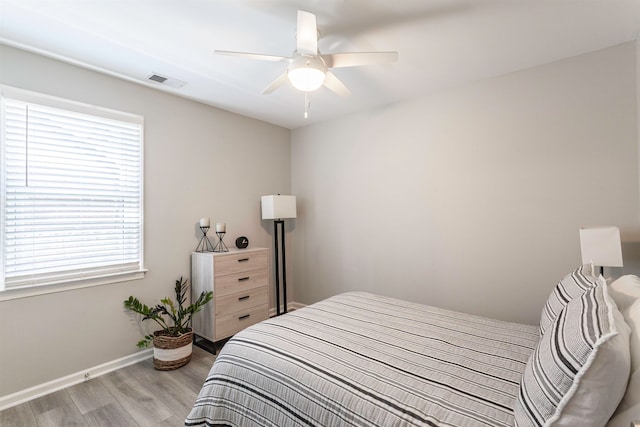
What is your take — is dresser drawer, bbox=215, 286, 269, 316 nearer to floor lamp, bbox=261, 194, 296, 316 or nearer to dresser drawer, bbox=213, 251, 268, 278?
dresser drawer, bbox=213, 251, 268, 278

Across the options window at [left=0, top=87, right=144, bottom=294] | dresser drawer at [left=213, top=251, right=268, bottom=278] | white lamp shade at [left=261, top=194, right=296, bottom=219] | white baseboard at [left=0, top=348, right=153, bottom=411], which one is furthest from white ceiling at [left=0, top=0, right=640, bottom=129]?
white baseboard at [left=0, top=348, right=153, bottom=411]

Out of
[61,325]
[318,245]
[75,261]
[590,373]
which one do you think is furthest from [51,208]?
[590,373]

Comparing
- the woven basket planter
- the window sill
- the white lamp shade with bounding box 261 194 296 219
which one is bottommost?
the woven basket planter

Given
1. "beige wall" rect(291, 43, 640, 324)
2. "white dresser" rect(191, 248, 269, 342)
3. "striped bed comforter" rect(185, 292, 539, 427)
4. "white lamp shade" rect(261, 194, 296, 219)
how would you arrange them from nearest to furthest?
"striped bed comforter" rect(185, 292, 539, 427), "beige wall" rect(291, 43, 640, 324), "white dresser" rect(191, 248, 269, 342), "white lamp shade" rect(261, 194, 296, 219)

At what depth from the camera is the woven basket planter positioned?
2553 millimetres

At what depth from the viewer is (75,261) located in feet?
7.89

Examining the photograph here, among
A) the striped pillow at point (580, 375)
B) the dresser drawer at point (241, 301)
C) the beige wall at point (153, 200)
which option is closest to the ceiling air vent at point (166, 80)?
the beige wall at point (153, 200)

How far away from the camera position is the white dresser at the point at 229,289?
9.53ft

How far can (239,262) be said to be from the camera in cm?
310

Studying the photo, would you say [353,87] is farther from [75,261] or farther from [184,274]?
[75,261]

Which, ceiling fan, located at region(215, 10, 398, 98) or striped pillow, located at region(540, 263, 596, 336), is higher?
ceiling fan, located at region(215, 10, 398, 98)

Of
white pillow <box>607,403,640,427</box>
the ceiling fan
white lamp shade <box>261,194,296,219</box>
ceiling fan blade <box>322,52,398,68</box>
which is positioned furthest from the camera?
white lamp shade <box>261,194,296,219</box>

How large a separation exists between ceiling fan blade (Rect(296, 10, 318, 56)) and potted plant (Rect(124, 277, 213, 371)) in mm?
2247

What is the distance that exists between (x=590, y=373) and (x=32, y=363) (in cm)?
320
